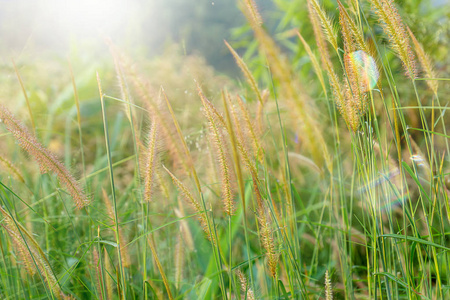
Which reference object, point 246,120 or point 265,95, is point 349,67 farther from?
point 265,95

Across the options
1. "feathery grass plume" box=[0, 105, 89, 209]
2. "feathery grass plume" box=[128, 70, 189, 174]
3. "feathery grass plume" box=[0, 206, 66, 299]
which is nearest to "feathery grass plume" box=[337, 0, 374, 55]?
"feathery grass plume" box=[128, 70, 189, 174]

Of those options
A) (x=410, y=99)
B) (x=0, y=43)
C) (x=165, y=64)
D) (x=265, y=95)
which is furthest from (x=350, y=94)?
(x=0, y=43)

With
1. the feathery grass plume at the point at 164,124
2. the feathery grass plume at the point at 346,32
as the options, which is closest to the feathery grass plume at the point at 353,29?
the feathery grass plume at the point at 346,32

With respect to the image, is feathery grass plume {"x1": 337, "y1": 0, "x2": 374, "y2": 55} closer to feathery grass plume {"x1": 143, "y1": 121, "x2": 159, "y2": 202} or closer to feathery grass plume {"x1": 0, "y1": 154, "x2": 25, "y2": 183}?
feathery grass plume {"x1": 143, "y1": 121, "x2": 159, "y2": 202}

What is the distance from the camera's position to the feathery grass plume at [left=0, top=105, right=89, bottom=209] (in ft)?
1.87

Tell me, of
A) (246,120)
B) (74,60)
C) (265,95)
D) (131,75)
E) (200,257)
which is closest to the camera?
(131,75)

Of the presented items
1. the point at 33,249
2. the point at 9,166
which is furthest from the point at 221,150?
the point at 9,166

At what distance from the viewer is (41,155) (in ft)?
1.90

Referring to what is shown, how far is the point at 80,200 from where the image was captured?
1.98ft

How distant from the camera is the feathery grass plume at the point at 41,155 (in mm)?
571

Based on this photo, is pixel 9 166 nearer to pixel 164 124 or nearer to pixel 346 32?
pixel 164 124

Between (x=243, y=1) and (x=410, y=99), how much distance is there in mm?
1310

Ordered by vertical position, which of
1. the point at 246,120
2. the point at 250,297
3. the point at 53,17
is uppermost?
the point at 53,17

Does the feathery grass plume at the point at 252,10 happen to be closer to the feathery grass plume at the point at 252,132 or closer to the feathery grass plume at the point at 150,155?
the feathery grass plume at the point at 252,132
